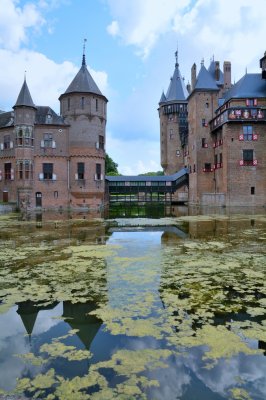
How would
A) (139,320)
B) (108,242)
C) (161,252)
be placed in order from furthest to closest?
(108,242), (161,252), (139,320)

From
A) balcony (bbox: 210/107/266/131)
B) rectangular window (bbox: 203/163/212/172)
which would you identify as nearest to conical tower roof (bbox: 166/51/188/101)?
rectangular window (bbox: 203/163/212/172)

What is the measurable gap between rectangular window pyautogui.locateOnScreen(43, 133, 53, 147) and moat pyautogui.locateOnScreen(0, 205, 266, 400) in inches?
1040

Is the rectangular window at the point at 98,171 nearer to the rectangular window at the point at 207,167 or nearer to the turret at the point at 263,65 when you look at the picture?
the rectangular window at the point at 207,167

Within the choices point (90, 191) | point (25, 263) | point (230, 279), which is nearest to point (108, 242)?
point (25, 263)

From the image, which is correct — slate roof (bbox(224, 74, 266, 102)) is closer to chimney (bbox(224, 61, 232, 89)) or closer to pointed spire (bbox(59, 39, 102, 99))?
chimney (bbox(224, 61, 232, 89))

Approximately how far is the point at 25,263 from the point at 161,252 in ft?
13.7

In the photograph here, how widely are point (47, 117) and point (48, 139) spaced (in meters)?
2.29

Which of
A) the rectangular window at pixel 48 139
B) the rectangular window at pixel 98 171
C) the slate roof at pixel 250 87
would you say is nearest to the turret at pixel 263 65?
the slate roof at pixel 250 87

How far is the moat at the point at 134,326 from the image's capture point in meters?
3.84

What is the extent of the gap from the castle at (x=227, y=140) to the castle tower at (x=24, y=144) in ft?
68.4

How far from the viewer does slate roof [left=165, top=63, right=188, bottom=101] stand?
219 ft

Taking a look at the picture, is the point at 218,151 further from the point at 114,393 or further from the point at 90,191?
the point at 114,393

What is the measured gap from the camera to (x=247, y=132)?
39344 mm

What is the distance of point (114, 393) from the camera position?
3.64 meters
